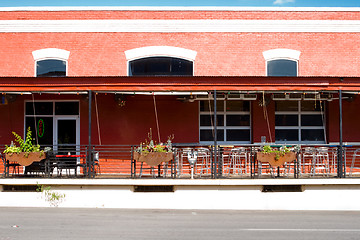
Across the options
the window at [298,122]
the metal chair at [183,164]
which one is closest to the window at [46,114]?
the metal chair at [183,164]

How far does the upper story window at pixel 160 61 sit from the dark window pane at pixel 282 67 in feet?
9.12

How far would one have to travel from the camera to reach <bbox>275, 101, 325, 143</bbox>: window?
1504 cm

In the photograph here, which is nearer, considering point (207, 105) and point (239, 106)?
point (207, 105)

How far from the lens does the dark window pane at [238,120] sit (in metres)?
15.0

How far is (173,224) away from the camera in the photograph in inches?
363

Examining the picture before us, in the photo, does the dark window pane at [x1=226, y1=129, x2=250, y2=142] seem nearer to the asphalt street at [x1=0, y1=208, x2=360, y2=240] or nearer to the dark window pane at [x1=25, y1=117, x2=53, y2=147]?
the asphalt street at [x1=0, y1=208, x2=360, y2=240]

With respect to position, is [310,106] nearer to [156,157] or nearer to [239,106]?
[239,106]

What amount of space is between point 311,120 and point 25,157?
9.21 m

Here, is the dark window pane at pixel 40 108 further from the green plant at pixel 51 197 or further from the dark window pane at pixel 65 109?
the green plant at pixel 51 197

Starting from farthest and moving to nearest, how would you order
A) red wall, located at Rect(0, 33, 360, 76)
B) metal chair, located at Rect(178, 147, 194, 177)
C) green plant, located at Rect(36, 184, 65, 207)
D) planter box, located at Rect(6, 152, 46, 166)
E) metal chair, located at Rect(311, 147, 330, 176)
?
red wall, located at Rect(0, 33, 360, 76)
metal chair, located at Rect(178, 147, 194, 177)
metal chair, located at Rect(311, 147, 330, 176)
planter box, located at Rect(6, 152, 46, 166)
green plant, located at Rect(36, 184, 65, 207)

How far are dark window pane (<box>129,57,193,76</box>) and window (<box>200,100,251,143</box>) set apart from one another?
1610mm

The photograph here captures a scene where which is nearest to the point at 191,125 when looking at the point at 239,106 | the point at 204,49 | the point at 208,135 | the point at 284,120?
the point at 208,135

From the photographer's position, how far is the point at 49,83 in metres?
12.3

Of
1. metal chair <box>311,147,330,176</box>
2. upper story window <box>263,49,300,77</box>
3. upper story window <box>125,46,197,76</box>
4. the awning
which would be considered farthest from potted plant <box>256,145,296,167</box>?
upper story window <box>125,46,197,76</box>
